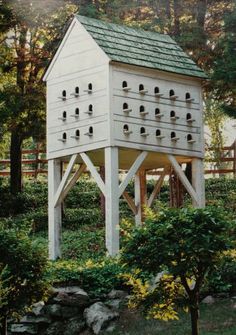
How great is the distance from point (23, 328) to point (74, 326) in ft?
3.11

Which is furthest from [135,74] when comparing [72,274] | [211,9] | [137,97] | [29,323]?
[211,9]

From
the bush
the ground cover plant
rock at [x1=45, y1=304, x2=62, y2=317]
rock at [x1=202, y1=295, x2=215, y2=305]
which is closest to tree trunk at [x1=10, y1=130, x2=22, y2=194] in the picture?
the ground cover plant

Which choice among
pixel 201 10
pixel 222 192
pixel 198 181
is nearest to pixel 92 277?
pixel 198 181

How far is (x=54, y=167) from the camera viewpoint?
20422 millimetres

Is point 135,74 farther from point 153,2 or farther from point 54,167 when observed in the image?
point 153,2

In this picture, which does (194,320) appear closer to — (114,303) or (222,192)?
(114,303)

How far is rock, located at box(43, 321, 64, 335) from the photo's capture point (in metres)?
15.4

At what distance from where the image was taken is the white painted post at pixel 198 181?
20.4 metres

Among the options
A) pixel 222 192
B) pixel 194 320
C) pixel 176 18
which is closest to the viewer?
pixel 194 320

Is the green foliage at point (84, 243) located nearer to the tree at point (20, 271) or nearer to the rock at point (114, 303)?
the rock at point (114, 303)

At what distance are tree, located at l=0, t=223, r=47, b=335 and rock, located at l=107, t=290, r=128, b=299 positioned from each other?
2.57 m

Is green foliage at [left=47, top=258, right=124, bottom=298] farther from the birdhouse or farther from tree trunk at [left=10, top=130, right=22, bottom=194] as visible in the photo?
tree trunk at [left=10, top=130, right=22, bottom=194]

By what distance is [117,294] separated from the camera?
16.1m

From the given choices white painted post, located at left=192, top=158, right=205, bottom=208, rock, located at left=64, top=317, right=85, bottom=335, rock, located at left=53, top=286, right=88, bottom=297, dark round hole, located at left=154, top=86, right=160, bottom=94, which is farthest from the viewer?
white painted post, located at left=192, top=158, right=205, bottom=208
